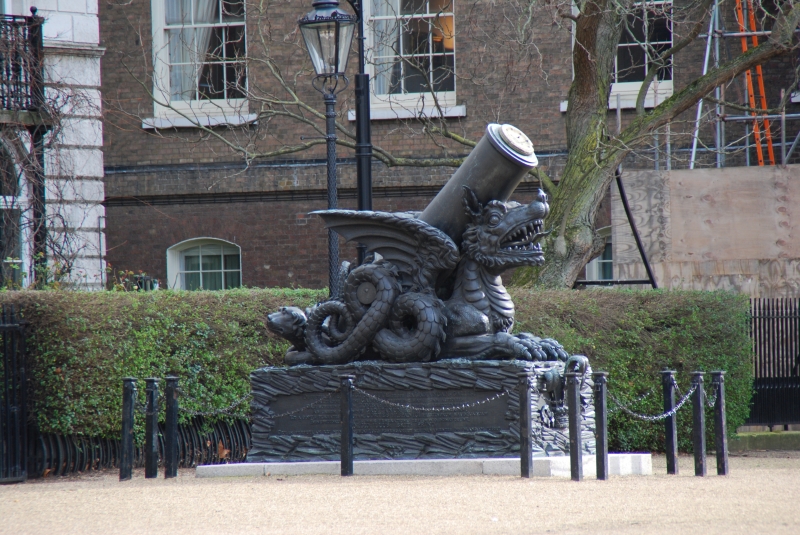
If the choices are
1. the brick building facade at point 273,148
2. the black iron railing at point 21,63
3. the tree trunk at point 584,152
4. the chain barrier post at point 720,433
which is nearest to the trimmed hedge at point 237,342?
the tree trunk at point 584,152

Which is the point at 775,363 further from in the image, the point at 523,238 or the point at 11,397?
the point at 11,397

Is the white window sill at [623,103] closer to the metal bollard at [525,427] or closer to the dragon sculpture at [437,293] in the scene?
the dragon sculpture at [437,293]

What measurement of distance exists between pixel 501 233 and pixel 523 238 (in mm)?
253

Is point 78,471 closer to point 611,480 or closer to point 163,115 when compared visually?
point 611,480

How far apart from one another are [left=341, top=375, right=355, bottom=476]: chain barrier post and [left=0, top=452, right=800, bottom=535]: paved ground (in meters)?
0.13

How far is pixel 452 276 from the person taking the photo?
9.95 meters

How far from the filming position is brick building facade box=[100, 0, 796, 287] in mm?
19047

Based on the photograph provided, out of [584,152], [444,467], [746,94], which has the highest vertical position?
[746,94]

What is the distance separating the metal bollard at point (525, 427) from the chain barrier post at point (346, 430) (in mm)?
1415

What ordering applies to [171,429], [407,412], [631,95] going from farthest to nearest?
[631,95] → [171,429] → [407,412]

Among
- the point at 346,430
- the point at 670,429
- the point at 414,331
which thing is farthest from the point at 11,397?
the point at 670,429

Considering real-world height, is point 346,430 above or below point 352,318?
below

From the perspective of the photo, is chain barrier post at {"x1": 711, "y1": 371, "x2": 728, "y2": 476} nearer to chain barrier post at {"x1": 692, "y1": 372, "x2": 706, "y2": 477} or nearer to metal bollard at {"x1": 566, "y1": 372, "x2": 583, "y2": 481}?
chain barrier post at {"x1": 692, "y1": 372, "x2": 706, "y2": 477}

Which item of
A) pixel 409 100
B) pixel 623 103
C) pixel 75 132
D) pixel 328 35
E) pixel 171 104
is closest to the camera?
pixel 328 35
